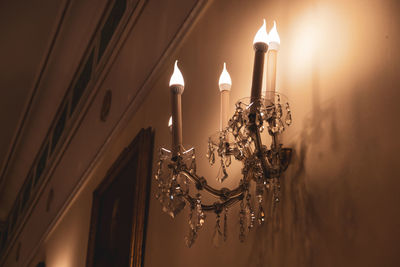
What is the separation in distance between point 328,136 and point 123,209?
2.02 m

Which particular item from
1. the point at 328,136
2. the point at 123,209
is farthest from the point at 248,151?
the point at 123,209

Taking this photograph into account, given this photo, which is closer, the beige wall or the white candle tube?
the beige wall

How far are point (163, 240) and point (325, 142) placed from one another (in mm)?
1330

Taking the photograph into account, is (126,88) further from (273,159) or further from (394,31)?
(394,31)

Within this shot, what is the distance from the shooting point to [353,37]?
181 cm

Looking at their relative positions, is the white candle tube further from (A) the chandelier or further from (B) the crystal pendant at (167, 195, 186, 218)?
(B) the crystal pendant at (167, 195, 186, 218)

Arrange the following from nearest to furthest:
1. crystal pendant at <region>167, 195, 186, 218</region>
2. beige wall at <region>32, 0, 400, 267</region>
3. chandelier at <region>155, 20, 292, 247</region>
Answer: beige wall at <region>32, 0, 400, 267</region>, chandelier at <region>155, 20, 292, 247</region>, crystal pendant at <region>167, 195, 186, 218</region>

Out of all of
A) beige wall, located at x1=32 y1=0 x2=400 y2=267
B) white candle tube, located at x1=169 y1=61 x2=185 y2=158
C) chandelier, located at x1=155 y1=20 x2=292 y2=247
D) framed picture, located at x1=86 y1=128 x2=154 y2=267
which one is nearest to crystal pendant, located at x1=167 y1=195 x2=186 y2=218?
chandelier, located at x1=155 y1=20 x2=292 y2=247

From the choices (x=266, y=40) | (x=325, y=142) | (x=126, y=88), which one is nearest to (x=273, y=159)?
(x=325, y=142)

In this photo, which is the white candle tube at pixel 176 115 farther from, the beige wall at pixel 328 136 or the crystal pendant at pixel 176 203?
the beige wall at pixel 328 136

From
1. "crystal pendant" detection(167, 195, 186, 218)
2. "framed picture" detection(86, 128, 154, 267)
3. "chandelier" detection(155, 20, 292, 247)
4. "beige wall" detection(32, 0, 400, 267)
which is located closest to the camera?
"beige wall" detection(32, 0, 400, 267)

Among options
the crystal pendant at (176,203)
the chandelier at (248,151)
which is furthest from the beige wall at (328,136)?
the crystal pendant at (176,203)

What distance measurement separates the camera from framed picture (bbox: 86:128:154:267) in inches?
127

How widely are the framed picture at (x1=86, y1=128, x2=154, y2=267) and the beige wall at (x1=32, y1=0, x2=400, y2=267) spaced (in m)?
0.58
